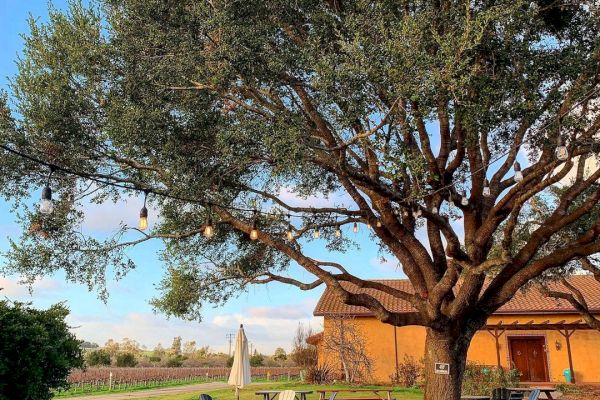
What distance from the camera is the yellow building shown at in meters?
23.1

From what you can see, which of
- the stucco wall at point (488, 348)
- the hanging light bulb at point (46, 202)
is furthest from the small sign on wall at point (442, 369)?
the stucco wall at point (488, 348)

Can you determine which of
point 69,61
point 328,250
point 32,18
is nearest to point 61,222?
point 69,61

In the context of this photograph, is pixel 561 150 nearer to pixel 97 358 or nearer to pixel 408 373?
pixel 408 373

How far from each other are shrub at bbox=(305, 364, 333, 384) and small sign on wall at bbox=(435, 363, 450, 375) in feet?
43.5

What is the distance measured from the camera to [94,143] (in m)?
10.1

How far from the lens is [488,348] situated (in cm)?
2388

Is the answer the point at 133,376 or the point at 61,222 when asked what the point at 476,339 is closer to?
the point at 61,222

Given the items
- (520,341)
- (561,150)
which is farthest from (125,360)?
(561,150)

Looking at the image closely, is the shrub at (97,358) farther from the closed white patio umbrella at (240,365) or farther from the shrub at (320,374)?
the closed white patio umbrella at (240,365)

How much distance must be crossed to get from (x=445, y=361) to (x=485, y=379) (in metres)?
11.6

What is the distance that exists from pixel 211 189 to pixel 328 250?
5.09m

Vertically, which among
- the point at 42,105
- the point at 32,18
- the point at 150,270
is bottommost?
the point at 150,270

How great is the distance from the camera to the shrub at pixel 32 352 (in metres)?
8.24

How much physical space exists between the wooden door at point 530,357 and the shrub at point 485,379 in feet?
12.2
